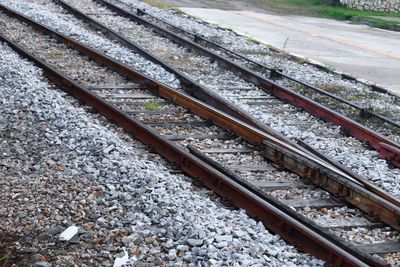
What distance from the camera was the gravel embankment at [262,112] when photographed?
870 centimetres

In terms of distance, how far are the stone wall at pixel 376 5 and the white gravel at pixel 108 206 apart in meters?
21.7

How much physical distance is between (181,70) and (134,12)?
7.55m

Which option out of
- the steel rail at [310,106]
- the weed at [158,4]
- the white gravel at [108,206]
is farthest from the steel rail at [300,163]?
the weed at [158,4]

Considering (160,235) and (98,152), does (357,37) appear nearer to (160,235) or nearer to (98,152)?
(98,152)

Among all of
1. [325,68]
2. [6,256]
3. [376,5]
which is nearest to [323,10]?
[376,5]

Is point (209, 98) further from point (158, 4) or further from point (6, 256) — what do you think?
point (158, 4)

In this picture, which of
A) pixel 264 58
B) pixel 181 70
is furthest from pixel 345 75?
pixel 181 70

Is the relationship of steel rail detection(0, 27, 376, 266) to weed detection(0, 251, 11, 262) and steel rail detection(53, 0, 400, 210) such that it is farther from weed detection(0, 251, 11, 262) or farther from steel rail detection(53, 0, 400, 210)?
weed detection(0, 251, 11, 262)

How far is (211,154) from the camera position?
8.57 m

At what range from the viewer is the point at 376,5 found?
29.4m

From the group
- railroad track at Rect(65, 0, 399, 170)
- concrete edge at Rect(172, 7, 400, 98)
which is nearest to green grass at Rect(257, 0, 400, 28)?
concrete edge at Rect(172, 7, 400, 98)

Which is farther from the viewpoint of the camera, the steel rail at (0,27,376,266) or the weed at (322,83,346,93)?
the weed at (322,83,346,93)

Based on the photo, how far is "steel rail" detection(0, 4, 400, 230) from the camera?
701cm

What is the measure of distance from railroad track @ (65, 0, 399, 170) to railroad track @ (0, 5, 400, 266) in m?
1.15
